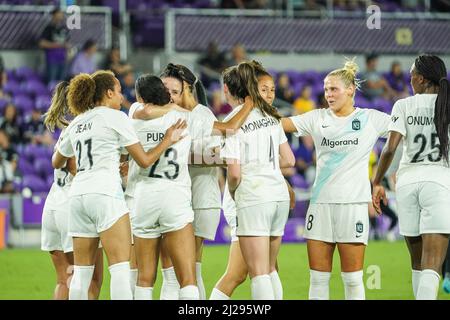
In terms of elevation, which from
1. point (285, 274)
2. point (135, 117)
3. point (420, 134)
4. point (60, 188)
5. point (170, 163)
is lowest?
point (285, 274)

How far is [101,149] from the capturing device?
7422 mm

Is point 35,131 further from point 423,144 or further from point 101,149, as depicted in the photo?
point 423,144

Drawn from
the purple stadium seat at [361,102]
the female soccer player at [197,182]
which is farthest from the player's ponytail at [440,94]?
the purple stadium seat at [361,102]

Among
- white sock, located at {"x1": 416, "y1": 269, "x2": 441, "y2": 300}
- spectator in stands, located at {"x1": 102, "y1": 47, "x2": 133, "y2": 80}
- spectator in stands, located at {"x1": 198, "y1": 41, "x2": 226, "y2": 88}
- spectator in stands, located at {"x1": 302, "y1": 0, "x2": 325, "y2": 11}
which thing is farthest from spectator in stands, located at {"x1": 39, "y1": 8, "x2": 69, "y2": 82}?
white sock, located at {"x1": 416, "y1": 269, "x2": 441, "y2": 300}

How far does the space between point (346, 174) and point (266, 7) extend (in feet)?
48.0

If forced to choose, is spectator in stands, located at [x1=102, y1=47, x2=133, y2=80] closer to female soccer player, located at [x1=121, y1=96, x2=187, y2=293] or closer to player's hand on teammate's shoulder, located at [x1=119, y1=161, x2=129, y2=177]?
player's hand on teammate's shoulder, located at [x1=119, y1=161, x2=129, y2=177]

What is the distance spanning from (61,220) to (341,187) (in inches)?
92.4

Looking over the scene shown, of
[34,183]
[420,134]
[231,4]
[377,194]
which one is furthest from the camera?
[231,4]

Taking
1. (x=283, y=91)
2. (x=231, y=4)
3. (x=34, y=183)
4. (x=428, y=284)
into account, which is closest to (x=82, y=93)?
(x=428, y=284)

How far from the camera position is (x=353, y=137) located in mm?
7918

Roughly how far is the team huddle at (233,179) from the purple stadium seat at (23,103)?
10.8m

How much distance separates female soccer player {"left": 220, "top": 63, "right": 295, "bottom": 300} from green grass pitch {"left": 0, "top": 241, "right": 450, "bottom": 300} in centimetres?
290

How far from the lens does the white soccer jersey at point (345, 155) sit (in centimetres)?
788

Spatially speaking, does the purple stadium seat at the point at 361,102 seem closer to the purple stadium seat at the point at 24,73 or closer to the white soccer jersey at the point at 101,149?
the purple stadium seat at the point at 24,73
